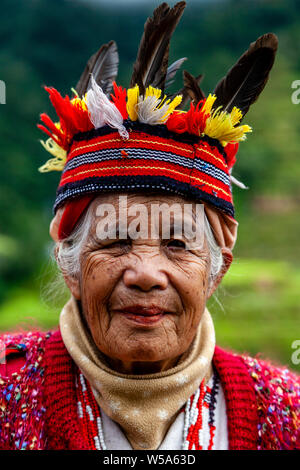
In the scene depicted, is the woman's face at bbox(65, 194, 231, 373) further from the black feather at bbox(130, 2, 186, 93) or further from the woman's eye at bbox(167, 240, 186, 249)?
the black feather at bbox(130, 2, 186, 93)

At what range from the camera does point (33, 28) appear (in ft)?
74.8

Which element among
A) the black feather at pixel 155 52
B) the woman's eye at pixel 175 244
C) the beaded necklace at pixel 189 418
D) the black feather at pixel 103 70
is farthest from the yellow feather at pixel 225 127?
the beaded necklace at pixel 189 418

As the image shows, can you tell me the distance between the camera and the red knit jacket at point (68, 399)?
6.52 ft

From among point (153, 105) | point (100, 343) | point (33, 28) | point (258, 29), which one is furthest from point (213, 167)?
point (258, 29)

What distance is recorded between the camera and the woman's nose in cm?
190

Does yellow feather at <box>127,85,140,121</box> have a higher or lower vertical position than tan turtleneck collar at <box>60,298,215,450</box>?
higher

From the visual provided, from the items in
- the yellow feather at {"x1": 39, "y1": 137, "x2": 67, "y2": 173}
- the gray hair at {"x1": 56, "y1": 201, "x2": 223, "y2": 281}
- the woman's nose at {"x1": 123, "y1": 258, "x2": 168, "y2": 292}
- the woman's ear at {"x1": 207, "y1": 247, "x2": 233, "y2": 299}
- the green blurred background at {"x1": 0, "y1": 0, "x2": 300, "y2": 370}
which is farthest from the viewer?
the green blurred background at {"x1": 0, "y1": 0, "x2": 300, "y2": 370}

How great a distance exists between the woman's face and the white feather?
279mm

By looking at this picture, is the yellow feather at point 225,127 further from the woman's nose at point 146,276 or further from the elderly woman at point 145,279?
the woman's nose at point 146,276

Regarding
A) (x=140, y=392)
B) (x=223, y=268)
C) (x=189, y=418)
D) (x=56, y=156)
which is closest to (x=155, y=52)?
(x=56, y=156)

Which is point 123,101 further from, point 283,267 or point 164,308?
point 283,267

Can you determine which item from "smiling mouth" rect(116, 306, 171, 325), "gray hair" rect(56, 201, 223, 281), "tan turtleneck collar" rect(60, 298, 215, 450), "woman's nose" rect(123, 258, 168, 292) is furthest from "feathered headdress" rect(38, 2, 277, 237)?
"tan turtleneck collar" rect(60, 298, 215, 450)

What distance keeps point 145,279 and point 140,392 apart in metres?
0.49

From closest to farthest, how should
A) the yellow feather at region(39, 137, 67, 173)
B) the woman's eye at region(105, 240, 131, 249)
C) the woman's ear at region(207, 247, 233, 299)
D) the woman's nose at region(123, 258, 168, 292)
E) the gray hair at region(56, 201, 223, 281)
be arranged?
the woman's nose at region(123, 258, 168, 292)
the woman's eye at region(105, 240, 131, 249)
the gray hair at region(56, 201, 223, 281)
the woman's ear at region(207, 247, 233, 299)
the yellow feather at region(39, 137, 67, 173)
